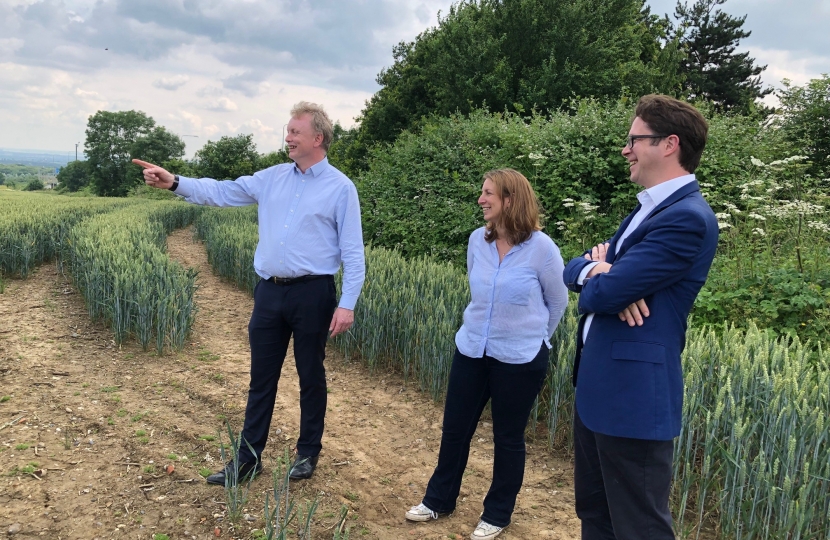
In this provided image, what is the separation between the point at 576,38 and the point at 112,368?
1572 cm

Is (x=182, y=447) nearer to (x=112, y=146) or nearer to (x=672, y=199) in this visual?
(x=672, y=199)

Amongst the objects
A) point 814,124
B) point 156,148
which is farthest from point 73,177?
point 814,124

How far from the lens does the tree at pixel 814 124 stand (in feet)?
30.6

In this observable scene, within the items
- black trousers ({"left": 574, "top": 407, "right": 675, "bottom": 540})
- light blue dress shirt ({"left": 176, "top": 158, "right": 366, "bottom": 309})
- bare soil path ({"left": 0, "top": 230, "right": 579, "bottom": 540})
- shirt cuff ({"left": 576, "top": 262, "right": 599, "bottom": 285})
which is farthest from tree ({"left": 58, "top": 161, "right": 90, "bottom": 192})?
black trousers ({"left": 574, "top": 407, "right": 675, "bottom": 540})

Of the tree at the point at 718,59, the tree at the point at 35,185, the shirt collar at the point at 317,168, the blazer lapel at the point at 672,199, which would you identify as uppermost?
the tree at the point at 718,59

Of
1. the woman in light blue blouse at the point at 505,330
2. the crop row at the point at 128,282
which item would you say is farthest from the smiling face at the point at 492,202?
the crop row at the point at 128,282

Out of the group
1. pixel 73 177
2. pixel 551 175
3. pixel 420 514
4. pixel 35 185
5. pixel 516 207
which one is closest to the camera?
pixel 516 207

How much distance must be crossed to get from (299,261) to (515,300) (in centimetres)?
111

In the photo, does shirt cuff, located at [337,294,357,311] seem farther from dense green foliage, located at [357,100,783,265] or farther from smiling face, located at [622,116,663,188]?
dense green foliage, located at [357,100,783,265]

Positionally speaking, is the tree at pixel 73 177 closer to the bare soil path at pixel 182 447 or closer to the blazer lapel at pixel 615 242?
the bare soil path at pixel 182 447

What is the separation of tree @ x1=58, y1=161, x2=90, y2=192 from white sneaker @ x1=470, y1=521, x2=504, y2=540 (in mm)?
77875

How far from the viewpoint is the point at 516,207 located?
2.39 metres

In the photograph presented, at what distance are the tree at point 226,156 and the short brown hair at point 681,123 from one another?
147 feet

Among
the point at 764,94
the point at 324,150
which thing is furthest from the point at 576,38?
the point at 764,94
